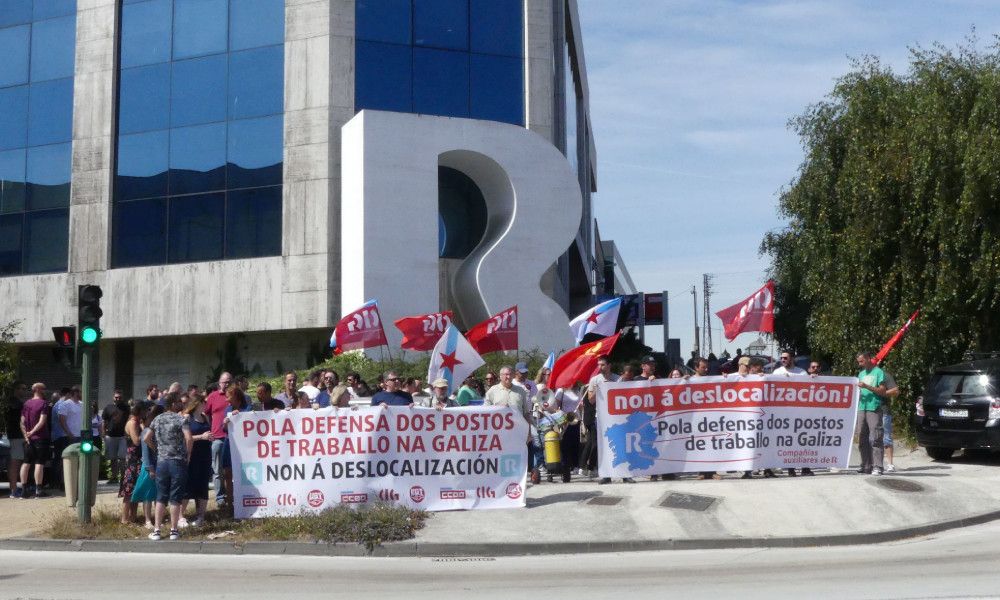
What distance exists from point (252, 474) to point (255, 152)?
58.7 feet

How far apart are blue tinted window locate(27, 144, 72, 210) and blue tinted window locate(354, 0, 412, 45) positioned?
30.6 ft

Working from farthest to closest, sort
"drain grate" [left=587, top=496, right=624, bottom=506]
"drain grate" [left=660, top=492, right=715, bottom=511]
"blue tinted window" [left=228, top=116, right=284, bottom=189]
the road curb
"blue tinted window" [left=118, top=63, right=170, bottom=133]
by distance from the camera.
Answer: "blue tinted window" [left=118, top=63, right=170, bottom=133] < "blue tinted window" [left=228, top=116, right=284, bottom=189] < "drain grate" [left=587, top=496, right=624, bottom=506] < "drain grate" [left=660, top=492, right=715, bottom=511] < the road curb

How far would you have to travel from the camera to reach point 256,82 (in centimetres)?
3088

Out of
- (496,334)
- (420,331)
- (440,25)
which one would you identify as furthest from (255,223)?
(496,334)

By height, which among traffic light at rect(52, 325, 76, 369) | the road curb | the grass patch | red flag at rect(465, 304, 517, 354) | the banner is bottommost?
the road curb

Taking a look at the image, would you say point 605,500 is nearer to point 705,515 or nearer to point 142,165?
point 705,515

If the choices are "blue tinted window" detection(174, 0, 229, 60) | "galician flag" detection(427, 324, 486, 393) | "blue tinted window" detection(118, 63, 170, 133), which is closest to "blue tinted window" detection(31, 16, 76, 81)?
"blue tinted window" detection(118, 63, 170, 133)

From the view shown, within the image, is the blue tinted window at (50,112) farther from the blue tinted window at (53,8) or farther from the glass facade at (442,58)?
the glass facade at (442,58)

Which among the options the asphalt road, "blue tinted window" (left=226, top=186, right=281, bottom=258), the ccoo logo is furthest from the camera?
"blue tinted window" (left=226, top=186, right=281, bottom=258)

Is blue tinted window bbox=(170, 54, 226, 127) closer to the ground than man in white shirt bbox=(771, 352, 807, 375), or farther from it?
farther from it

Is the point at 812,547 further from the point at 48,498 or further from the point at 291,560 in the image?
the point at 48,498

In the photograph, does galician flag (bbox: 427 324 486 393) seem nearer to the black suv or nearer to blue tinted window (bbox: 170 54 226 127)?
the black suv

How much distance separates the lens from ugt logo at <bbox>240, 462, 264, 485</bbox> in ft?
46.3

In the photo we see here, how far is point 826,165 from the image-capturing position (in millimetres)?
25125
